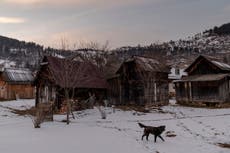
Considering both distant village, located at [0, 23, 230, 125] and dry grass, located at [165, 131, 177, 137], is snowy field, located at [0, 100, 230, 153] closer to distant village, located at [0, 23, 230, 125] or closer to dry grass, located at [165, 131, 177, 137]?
dry grass, located at [165, 131, 177, 137]

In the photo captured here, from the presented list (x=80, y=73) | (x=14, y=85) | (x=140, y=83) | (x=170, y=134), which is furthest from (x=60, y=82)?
(x=14, y=85)

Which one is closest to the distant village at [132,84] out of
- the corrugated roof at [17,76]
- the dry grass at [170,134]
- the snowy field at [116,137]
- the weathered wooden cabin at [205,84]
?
the weathered wooden cabin at [205,84]

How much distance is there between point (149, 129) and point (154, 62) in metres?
22.9

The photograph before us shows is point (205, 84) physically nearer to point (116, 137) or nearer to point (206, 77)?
point (206, 77)

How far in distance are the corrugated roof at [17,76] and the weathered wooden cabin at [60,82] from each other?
16236 millimetres

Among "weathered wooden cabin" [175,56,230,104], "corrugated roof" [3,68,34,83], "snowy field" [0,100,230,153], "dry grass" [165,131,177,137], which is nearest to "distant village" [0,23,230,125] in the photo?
"weathered wooden cabin" [175,56,230,104]

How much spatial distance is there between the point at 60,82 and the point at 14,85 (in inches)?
937

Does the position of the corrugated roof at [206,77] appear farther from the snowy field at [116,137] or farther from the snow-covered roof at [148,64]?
the snowy field at [116,137]

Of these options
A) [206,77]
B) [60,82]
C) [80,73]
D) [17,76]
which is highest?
[17,76]

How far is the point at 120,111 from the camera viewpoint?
3244 cm

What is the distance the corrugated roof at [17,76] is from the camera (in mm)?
53688

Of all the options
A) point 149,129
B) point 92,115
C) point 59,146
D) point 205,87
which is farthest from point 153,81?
point 59,146

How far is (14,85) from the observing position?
54.1 meters

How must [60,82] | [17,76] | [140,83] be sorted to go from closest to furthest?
[60,82]
[140,83]
[17,76]
